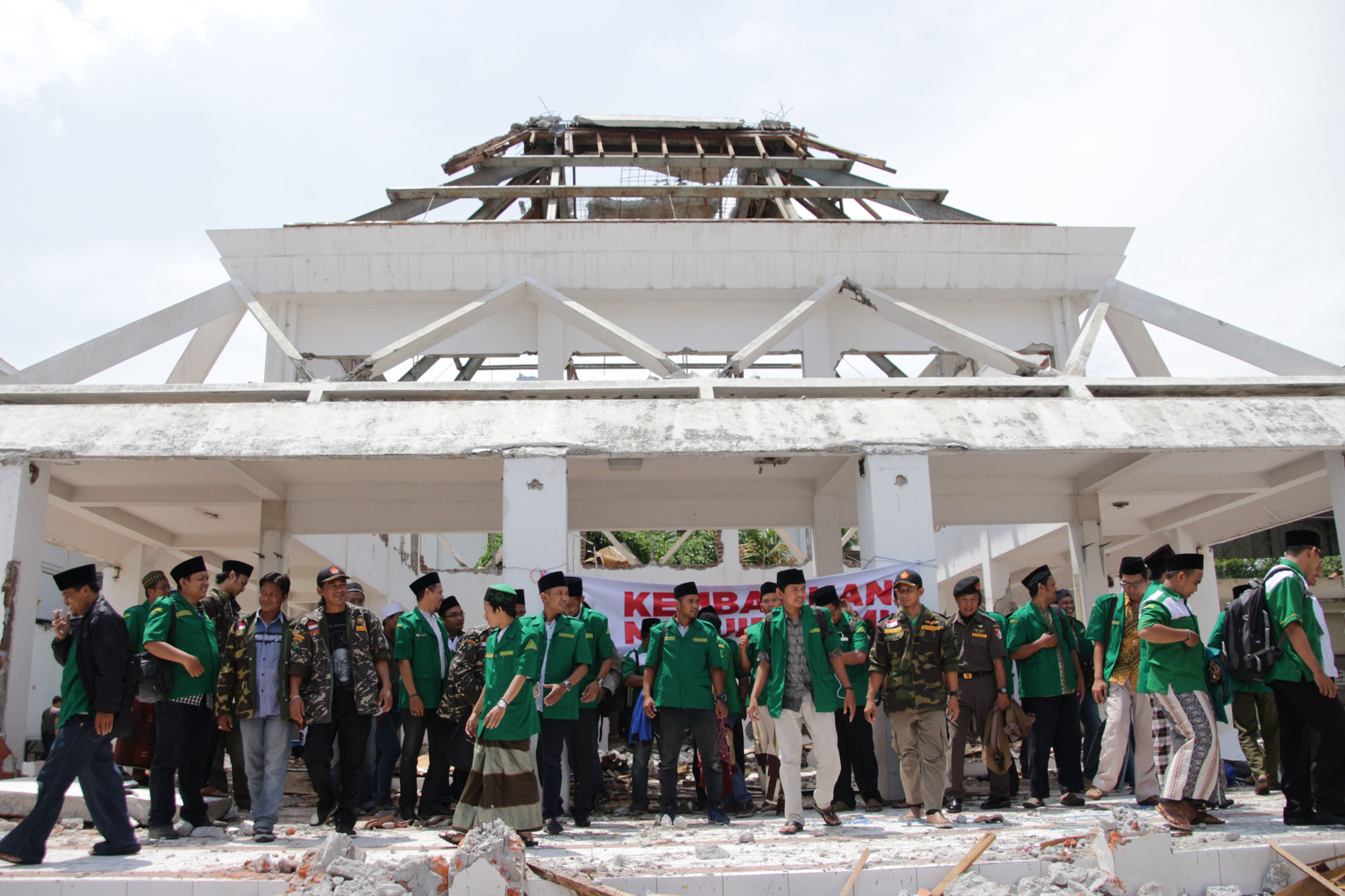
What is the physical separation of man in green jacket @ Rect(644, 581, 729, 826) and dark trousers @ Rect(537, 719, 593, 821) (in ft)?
1.52

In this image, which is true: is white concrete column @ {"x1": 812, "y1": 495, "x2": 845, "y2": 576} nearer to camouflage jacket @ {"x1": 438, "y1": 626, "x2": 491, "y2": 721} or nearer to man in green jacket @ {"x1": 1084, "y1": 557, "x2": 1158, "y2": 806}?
man in green jacket @ {"x1": 1084, "y1": 557, "x2": 1158, "y2": 806}

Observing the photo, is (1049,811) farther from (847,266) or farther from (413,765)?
(847,266)

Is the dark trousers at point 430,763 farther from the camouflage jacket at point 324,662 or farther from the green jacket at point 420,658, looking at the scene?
the camouflage jacket at point 324,662

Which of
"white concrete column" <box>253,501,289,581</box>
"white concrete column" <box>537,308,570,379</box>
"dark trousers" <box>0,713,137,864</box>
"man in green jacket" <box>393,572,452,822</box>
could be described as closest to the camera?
"dark trousers" <box>0,713,137,864</box>

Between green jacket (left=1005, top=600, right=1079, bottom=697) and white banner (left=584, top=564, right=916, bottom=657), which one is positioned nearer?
green jacket (left=1005, top=600, right=1079, bottom=697)

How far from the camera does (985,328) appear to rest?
498 inches

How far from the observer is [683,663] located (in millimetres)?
6598

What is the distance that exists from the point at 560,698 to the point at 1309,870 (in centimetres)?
402

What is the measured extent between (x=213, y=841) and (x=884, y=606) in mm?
4891

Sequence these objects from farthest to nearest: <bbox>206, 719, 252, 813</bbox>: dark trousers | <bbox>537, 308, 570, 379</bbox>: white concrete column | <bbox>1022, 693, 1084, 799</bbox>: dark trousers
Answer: <bbox>537, 308, 570, 379</bbox>: white concrete column → <bbox>1022, 693, 1084, 799</bbox>: dark trousers → <bbox>206, 719, 252, 813</bbox>: dark trousers

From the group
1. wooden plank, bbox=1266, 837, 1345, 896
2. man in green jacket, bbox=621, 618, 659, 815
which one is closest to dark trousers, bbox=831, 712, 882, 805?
man in green jacket, bbox=621, 618, 659, 815

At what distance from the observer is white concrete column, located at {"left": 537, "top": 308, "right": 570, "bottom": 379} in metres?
12.0

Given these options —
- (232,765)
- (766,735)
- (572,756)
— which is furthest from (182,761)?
(766,735)

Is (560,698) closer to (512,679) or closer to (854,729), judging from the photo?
(512,679)
